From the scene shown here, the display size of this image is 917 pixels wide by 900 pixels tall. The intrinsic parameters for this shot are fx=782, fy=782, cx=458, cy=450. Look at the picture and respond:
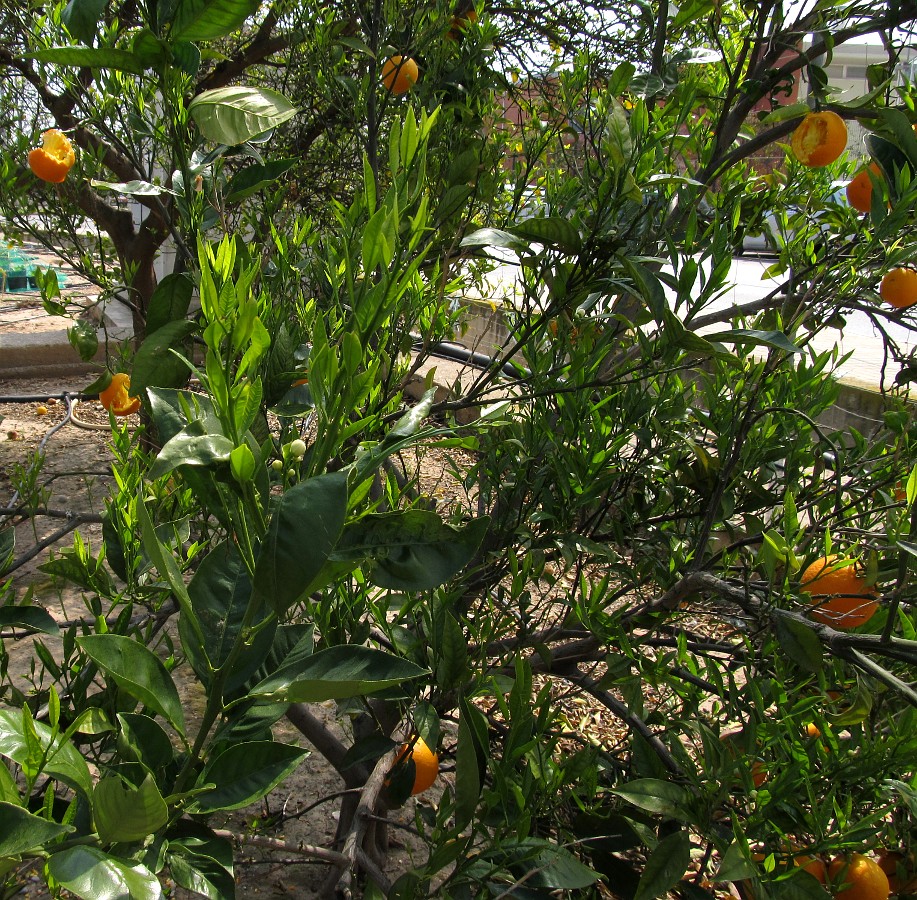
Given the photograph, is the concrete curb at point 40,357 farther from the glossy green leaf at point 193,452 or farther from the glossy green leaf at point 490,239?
the glossy green leaf at point 193,452

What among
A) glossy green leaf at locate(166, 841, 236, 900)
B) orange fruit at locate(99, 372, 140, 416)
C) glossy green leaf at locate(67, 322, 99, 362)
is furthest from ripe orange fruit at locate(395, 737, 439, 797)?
glossy green leaf at locate(67, 322, 99, 362)

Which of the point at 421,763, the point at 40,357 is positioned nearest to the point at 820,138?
the point at 421,763

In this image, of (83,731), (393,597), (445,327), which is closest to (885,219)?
(445,327)

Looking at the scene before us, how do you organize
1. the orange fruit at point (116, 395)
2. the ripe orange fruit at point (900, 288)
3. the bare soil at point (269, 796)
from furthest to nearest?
1. the orange fruit at point (116, 395)
2. the bare soil at point (269, 796)
3. the ripe orange fruit at point (900, 288)

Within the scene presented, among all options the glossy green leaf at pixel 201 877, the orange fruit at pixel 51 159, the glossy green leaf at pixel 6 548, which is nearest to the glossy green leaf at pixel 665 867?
the glossy green leaf at pixel 201 877

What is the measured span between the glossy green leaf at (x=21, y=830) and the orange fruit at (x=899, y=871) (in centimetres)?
93

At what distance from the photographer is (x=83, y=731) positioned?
790 mm

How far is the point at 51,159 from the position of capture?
1.69 m

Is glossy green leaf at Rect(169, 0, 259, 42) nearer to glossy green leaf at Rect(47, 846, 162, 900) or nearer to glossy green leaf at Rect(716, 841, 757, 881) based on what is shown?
glossy green leaf at Rect(47, 846, 162, 900)

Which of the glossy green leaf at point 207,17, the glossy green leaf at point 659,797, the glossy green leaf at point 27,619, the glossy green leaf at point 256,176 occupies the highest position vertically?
the glossy green leaf at point 207,17

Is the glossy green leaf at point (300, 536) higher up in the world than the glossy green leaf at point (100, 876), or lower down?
higher up

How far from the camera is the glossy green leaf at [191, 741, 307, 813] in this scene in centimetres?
62

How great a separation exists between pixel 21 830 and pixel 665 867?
662mm

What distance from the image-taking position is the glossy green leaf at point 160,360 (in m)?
0.93
